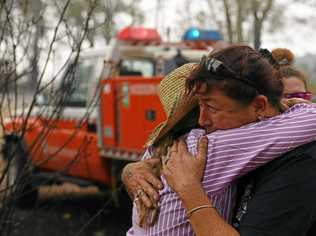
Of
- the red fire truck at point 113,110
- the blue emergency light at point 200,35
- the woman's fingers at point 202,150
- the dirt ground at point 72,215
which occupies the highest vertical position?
the blue emergency light at point 200,35

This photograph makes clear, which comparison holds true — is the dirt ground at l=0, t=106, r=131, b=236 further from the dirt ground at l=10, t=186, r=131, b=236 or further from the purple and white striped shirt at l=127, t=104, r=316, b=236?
the purple and white striped shirt at l=127, t=104, r=316, b=236

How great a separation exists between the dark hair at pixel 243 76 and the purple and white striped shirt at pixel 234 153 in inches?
3.0

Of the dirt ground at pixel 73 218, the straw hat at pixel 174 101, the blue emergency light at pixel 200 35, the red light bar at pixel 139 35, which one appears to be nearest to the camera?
the straw hat at pixel 174 101

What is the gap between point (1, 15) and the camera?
358 cm

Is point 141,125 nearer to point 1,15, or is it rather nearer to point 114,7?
point 114,7

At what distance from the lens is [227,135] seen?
1725 mm

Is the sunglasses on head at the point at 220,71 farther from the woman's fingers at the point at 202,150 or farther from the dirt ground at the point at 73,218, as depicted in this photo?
the dirt ground at the point at 73,218

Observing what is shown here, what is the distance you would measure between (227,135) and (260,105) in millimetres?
117

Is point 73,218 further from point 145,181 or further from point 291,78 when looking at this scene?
point 145,181

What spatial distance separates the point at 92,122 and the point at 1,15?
3.56 metres

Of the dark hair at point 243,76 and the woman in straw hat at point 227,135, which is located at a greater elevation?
the dark hair at point 243,76

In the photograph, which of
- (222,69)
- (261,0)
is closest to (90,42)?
(222,69)

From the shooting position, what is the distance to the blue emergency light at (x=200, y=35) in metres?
8.19

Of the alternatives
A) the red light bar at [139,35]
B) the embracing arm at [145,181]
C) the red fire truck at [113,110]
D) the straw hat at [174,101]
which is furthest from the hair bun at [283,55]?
the red light bar at [139,35]
